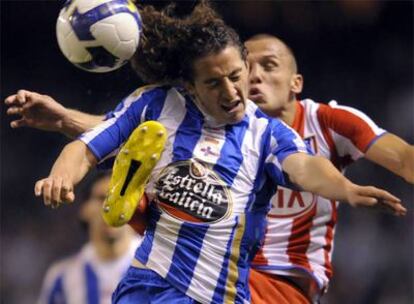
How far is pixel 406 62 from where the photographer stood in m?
10.8

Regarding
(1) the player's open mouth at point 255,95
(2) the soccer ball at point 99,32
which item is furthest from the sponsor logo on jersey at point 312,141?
(2) the soccer ball at point 99,32

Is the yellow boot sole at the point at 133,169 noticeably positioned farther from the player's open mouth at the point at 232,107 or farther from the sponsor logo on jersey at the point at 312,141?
the sponsor logo on jersey at the point at 312,141

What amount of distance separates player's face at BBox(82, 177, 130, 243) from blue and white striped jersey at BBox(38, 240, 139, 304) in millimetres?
127

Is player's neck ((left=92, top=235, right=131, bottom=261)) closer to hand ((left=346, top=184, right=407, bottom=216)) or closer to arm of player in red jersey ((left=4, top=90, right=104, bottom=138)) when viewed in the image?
arm of player in red jersey ((left=4, top=90, right=104, bottom=138))

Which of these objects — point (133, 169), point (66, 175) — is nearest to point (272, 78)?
point (133, 169)

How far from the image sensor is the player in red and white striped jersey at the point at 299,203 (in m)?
5.11

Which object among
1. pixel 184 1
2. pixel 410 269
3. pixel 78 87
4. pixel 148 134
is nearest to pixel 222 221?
pixel 148 134

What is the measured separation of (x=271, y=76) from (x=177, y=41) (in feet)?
3.24

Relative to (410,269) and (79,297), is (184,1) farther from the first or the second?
(410,269)

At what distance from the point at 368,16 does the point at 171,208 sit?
22.9 ft

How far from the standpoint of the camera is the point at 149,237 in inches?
172

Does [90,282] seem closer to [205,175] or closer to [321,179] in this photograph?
[205,175]

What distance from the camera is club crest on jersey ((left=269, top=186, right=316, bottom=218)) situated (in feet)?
17.3

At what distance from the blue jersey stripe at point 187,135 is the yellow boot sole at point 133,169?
7.4 inches
